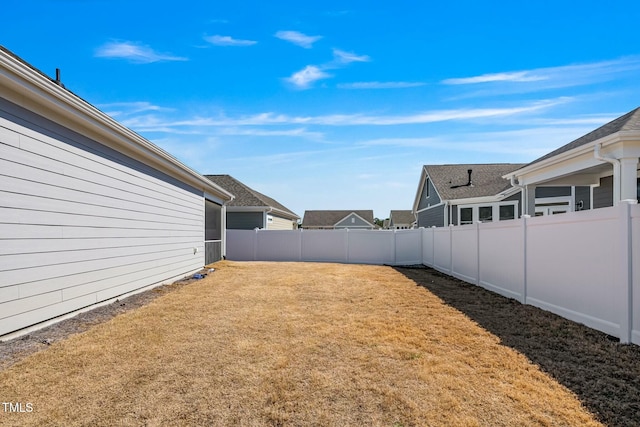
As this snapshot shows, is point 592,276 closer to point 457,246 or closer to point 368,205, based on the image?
point 457,246

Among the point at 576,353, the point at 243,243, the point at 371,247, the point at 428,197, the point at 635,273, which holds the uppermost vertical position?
the point at 428,197

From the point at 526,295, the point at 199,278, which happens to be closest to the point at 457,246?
the point at 526,295

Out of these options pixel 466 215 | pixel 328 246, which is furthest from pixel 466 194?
pixel 328 246

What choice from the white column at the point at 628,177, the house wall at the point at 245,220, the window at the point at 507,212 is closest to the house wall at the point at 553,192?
the window at the point at 507,212

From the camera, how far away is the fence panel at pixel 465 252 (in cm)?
898

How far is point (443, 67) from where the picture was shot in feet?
35.4

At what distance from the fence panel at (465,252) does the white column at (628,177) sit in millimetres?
3006

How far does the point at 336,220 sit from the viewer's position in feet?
150

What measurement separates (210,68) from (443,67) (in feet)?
23.8

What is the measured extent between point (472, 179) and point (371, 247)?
804cm

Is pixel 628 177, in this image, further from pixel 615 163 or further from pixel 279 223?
pixel 279 223

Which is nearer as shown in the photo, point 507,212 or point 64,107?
point 64,107

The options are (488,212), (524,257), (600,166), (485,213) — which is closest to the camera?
(524,257)

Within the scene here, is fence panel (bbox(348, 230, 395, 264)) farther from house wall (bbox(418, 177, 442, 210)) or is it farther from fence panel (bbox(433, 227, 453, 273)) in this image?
house wall (bbox(418, 177, 442, 210))
